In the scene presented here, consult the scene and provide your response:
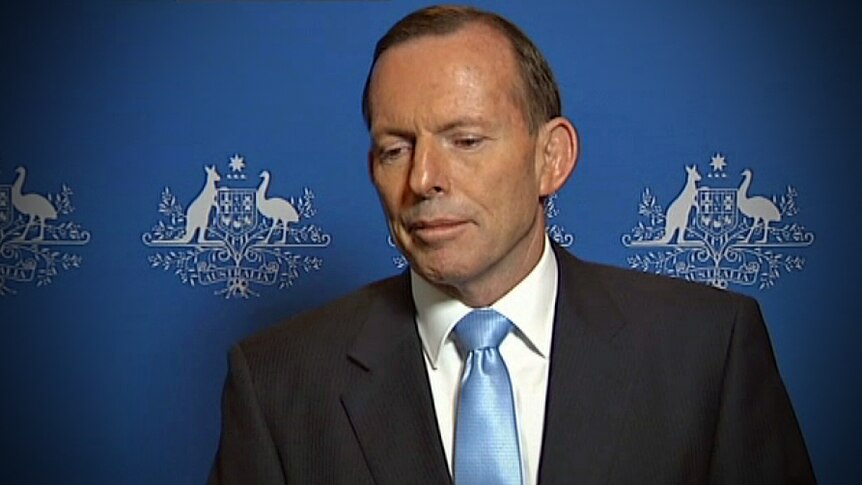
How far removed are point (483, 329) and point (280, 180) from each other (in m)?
0.60

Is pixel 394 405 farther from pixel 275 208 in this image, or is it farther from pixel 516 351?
pixel 275 208

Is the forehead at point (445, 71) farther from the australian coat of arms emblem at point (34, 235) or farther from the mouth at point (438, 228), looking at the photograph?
the australian coat of arms emblem at point (34, 235)

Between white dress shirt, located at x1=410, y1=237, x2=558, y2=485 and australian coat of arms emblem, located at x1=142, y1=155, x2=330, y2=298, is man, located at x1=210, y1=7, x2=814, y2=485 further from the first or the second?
australian coat of arms emblem, located at x1=142, y1=155, x2=330, y2=298

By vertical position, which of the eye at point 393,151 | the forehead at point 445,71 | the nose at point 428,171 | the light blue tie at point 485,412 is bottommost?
the light blue tie at point 485,412

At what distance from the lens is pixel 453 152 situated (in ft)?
4.46

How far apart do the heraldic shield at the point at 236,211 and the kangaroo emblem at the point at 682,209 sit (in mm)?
634

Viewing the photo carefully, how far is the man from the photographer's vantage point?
1.37 m

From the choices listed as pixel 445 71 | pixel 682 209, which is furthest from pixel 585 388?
pixel 682 209

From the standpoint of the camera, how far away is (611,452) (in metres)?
1.40

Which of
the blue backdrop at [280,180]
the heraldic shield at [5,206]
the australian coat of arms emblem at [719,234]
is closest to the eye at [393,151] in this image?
the blue backdrop at [280,180]

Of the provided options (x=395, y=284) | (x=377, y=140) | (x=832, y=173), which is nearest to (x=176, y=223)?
(x=395, y=284)

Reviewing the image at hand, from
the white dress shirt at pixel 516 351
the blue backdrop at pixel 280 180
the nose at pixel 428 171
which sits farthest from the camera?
the blue backdrop at pixel 280 180

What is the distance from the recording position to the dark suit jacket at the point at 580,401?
1.40 m

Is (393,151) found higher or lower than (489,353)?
higher
